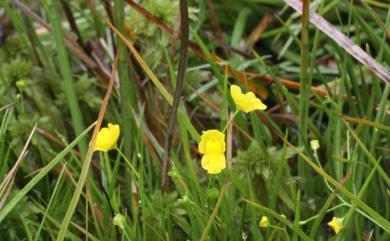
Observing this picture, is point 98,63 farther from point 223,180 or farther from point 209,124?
point 223,180

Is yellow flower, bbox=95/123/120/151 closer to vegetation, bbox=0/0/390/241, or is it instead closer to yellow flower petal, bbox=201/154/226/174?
vegetation, bbox=0/0/390/241

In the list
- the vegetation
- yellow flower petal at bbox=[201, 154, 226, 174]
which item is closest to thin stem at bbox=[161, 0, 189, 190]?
the vegetation

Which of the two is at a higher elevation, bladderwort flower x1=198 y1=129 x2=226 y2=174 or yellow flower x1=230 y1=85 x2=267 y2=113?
yellow flower x1=230 y1=85 x2=267 y2=113

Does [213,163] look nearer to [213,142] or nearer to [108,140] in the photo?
[213,142]

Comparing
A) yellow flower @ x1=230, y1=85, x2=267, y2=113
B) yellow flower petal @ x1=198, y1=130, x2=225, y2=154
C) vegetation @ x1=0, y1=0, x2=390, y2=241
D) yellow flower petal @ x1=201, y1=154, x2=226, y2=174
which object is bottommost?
vegetation @ x1=0, y1=0, x2=390, y2=241

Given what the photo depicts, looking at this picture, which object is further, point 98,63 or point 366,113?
point 98,63

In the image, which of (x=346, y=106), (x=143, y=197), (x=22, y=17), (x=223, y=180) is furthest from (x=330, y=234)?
(x=22, y=17)

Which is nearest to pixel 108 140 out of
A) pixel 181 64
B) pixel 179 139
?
pixel 181 64
